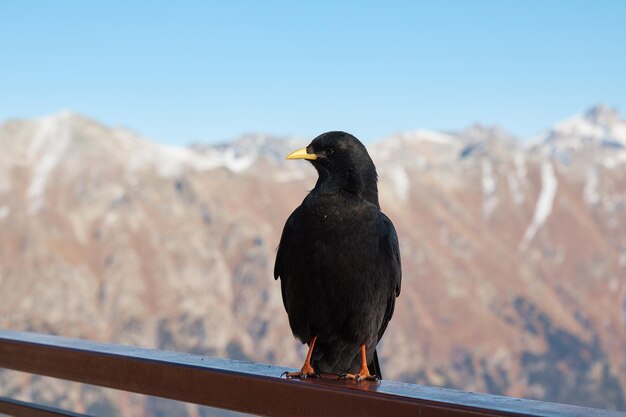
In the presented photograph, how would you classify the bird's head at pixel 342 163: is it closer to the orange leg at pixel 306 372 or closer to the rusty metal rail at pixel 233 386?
the orange leg at pixel 306 372

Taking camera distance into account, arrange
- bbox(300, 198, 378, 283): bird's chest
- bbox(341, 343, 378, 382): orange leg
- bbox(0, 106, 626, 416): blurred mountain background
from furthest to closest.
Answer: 1. bbox(0, 106, 626, 416): blurred mountain background
2. bbox(300, 198, 378, 283): bird's chest
3. bbox(341, 343, 378, 382): orange leg

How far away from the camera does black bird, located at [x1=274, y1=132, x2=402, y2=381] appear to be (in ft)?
11.0

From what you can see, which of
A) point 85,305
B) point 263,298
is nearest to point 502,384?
point 263,298

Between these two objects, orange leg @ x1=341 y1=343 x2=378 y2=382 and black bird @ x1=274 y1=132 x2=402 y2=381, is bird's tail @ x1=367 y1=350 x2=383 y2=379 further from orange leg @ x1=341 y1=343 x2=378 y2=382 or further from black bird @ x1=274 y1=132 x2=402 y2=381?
orange leg @ x1=341 y1=343 x2=378 y2=382

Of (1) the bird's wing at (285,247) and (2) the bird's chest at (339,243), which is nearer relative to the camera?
(2) the bird's chest at (339,243)

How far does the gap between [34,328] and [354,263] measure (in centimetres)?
16341

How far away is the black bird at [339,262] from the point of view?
3.35 metres

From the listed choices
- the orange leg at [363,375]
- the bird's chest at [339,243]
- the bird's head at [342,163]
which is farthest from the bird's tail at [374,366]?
the bird's head at [342,163]

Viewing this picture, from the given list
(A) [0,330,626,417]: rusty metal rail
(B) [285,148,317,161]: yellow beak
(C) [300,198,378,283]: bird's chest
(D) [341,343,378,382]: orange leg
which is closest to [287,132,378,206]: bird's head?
(B) [285,148,317,161]: yellow beak

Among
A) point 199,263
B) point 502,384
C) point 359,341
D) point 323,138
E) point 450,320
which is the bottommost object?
point 502,384

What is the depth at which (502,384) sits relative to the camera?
561ft

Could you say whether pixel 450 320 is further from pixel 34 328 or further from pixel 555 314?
pixel 34 328

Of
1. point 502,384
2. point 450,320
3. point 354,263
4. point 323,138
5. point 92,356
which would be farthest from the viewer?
point 450,320

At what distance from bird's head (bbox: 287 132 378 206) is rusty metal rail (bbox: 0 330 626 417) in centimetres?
105
